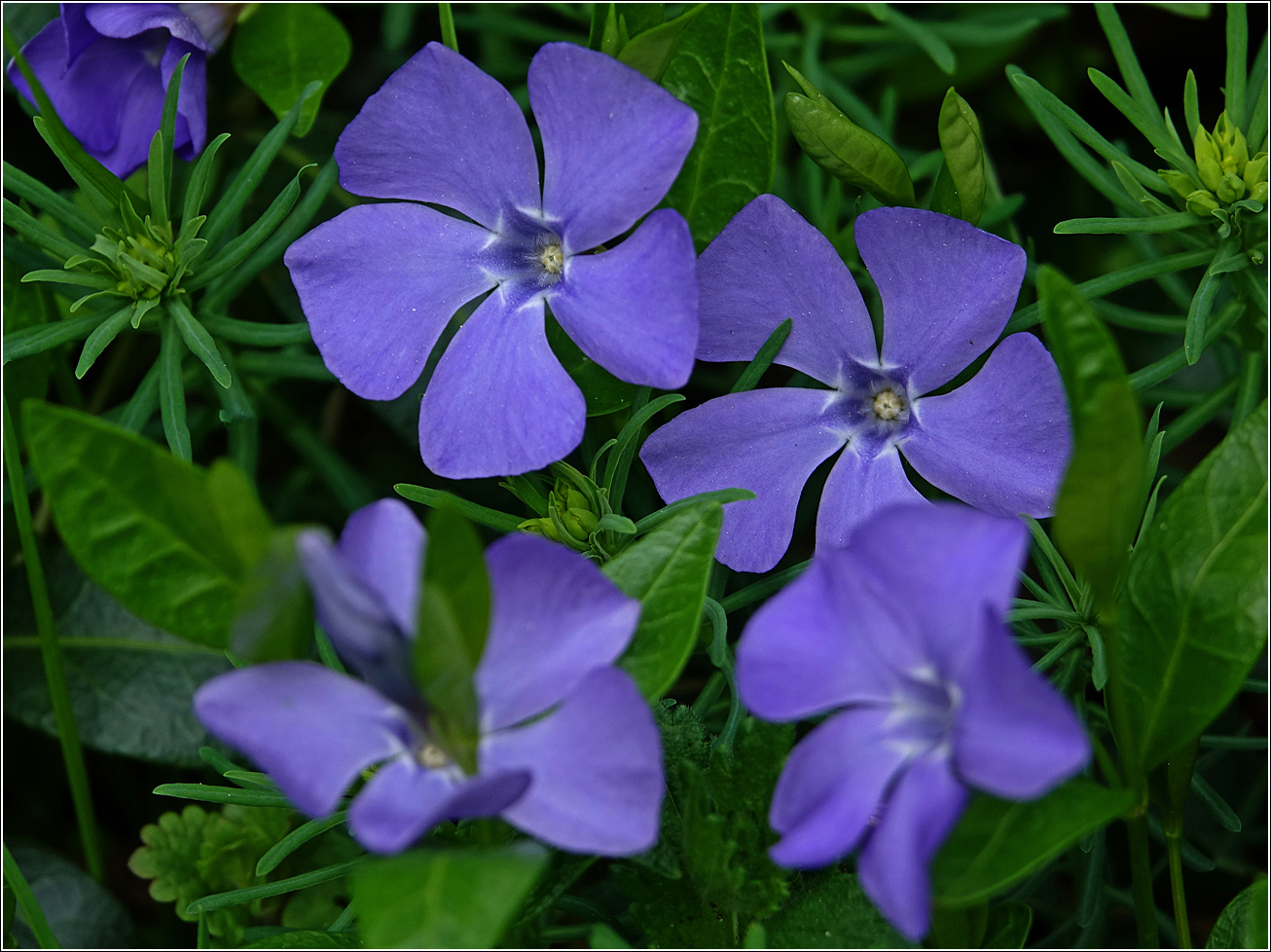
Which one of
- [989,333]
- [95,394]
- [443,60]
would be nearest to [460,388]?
[443,60]

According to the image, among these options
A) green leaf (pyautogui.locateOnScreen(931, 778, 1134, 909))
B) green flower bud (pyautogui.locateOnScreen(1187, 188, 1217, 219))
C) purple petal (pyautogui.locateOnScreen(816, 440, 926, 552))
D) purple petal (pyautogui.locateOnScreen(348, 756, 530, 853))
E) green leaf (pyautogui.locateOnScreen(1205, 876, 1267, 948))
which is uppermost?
green flower bud (pyautogui.locateOnScreen(1187, 188, 1217, 219))

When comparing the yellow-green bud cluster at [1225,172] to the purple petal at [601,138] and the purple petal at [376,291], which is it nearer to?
the purple petal at [601,138]

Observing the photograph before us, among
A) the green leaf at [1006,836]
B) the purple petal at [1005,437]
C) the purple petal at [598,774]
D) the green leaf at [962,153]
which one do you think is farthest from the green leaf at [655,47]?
the green leaf at [1006,836]

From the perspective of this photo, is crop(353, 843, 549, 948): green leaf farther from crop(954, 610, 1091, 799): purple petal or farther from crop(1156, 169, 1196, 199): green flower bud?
crop(1156, 169, 1196, 199): green flower bud

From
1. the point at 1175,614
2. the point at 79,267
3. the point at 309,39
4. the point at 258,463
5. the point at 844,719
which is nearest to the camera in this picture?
the point at 844,719

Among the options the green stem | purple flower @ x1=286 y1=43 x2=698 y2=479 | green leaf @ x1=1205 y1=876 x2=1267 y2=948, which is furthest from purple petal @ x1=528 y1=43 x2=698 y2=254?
green leaf @ x1=1205 y1=876 x2=1267 y2=948

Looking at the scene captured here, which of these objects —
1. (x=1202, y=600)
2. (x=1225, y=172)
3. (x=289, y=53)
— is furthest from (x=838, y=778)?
(x=289, y=53)

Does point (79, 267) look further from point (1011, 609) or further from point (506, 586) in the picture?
point (1011, 609)
